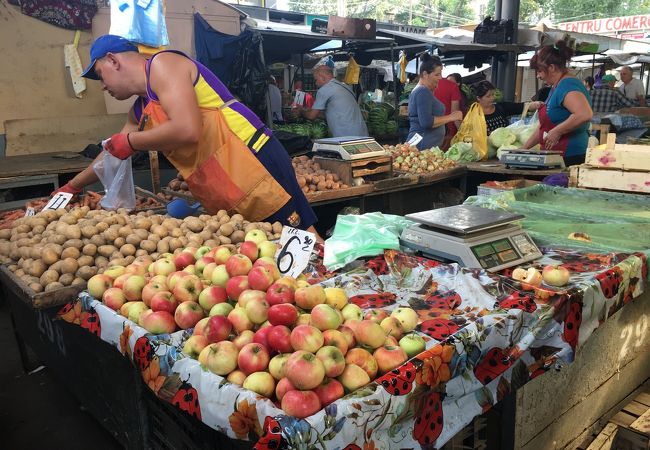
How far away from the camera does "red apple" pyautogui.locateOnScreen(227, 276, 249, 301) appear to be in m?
1.75

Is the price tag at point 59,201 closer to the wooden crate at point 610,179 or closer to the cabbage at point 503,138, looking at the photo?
the wooden crate at point 610,179

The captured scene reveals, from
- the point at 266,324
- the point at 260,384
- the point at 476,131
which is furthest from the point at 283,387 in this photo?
the point at 476,131

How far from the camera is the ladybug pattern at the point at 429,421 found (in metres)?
1.42

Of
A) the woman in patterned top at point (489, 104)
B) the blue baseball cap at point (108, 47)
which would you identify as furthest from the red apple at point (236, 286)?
the woman in patterned top at point (489, 104)

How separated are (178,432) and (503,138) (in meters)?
5.11

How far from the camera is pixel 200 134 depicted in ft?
8.83

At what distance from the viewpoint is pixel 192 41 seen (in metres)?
7.33

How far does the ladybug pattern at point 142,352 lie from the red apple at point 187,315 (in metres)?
0.12

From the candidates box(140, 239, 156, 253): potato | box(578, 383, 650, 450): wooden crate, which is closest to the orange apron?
box(140, 239, 156, 253): potato

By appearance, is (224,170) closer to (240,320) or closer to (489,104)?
(240,320)

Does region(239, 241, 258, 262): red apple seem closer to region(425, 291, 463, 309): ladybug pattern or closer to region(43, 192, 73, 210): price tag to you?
region(425, 291, 463, 309): ladybug pattern

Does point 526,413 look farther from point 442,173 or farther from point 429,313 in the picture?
point 442,173

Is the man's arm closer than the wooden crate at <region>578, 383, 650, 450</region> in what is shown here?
No

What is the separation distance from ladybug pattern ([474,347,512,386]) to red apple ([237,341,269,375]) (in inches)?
26.5
